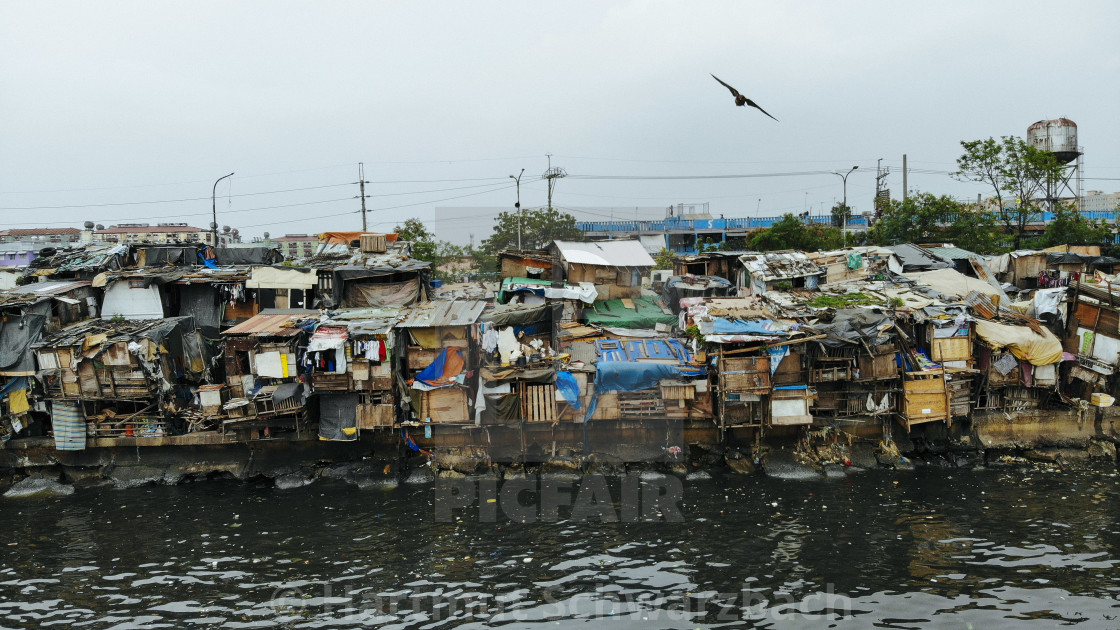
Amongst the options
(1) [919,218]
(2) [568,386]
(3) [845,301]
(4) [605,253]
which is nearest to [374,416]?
(2) [568,386]

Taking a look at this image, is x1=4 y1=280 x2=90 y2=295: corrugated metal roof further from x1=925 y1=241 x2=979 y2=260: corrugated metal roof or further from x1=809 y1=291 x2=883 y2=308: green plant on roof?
x1=925 y1=241 x2=979 y2=260: corrugated metal roof

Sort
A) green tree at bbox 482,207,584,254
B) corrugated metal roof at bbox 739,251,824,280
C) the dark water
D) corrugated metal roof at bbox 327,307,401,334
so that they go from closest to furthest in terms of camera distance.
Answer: the dark water, corrugated metal roof at bbox 327,307,401,334, corrugated metal roof at bbox 739,251,824,280, green tree at bbox 482,207,584,254

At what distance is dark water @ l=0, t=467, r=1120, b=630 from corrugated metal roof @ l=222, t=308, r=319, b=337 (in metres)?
4.82

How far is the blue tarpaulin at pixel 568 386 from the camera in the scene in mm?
20750

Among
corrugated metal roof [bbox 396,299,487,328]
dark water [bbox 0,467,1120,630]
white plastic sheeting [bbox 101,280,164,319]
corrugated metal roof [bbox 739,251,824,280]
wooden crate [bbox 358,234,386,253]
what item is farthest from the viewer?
wooden crate [bbox 358,234,386,253]

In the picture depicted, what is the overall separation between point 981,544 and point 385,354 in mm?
16078

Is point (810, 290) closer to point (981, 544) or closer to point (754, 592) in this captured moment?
point (981, 544)

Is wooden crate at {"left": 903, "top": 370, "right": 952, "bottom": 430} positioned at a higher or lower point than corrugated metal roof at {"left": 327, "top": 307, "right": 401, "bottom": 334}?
lower

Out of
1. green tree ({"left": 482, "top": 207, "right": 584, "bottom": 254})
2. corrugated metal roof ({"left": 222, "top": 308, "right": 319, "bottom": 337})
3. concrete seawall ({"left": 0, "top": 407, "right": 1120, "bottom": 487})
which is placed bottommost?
concrete seawall ({"left": 0, "top": 407, "right": 1120, "bottom": 487})

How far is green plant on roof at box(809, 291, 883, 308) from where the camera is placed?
2294cm

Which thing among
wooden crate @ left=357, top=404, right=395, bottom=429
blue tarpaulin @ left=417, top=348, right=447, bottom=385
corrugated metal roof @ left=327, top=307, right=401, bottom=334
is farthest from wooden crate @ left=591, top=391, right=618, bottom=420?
corrugated metal roof @ left=327, top=307, right=401, bottom=334

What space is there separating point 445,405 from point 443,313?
3101 mm

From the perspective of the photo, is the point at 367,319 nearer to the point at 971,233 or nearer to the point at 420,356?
the point at 420,356

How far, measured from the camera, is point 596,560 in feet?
50.5
